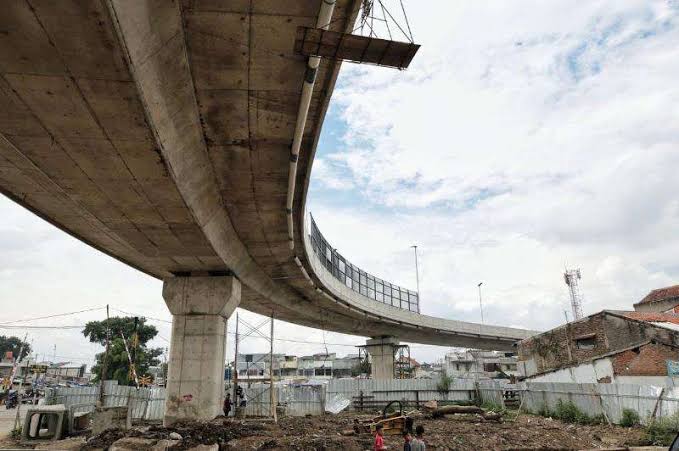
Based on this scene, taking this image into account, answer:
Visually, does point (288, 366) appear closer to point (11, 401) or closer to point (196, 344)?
point (11, 401)

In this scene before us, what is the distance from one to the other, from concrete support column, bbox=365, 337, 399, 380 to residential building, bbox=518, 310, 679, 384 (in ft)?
47.7

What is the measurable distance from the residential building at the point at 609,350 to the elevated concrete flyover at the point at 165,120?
18.1 meters

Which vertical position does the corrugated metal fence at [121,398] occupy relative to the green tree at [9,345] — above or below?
below

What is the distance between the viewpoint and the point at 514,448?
→ 1432 centimetres

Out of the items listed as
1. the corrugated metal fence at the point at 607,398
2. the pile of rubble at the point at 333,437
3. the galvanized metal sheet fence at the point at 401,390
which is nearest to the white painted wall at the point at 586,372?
the corrugated metal fence at the point at 607,398

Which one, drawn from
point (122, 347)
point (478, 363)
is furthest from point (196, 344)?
point (478, 363)

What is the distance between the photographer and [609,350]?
26906 millimetres

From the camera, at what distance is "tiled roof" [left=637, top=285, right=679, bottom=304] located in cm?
5135

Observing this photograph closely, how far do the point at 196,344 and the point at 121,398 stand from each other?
40.7 ft

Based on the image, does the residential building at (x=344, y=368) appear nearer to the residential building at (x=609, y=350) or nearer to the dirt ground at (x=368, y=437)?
the residential building at (x=609, y=350)

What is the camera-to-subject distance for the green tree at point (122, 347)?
5638 centimetres

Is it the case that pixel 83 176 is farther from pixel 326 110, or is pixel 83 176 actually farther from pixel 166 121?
pixel 326 110

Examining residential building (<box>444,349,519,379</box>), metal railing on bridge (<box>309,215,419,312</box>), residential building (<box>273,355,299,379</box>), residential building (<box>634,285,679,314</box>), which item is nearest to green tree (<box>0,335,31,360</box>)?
residential building (<box>273,355,299,379</box>)

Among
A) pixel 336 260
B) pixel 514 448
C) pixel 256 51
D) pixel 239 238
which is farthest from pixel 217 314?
pixel 256 51
